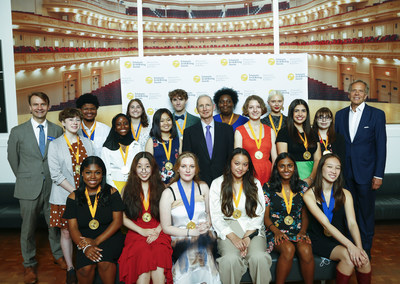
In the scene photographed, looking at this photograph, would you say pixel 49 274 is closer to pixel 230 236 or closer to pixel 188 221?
pixel 188 221

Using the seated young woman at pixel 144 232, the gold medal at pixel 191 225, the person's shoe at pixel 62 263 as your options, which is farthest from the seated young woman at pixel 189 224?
the person's shoe at pixel 62 263

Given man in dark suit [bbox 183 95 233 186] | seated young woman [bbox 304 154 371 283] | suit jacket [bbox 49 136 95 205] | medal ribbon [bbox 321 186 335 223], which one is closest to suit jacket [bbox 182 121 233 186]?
man in dark suit [bbox 183 95 233 186]

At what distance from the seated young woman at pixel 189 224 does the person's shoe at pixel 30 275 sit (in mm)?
1499

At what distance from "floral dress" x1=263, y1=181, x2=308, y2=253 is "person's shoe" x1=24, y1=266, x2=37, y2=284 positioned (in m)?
2.35

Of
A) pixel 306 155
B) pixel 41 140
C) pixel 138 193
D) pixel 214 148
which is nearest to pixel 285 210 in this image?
pixel 306 155

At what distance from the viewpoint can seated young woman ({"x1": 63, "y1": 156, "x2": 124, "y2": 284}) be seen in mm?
2961

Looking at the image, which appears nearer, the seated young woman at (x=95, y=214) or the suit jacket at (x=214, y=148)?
the seated young woman at (x=95, y=214)

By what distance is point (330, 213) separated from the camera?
309cm

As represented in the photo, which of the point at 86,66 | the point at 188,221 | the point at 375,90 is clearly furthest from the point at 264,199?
the point at 86,66

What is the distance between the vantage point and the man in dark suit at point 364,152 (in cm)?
367

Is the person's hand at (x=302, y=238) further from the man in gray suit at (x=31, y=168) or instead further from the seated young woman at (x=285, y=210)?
the man in gray suit at (x=31, y=168)

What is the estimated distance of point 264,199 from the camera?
3.19m

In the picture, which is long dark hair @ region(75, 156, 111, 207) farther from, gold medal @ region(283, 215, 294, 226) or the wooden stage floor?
gold medal @ region(283, 215, 294, 226)

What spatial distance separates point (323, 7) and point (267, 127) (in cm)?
364
